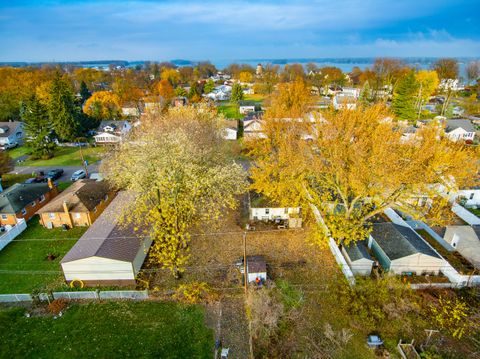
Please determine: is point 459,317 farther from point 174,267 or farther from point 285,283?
point 174,267

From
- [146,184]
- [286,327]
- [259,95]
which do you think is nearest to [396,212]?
[286,327]

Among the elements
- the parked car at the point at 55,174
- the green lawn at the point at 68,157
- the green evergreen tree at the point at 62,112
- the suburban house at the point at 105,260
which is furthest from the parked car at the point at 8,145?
the suburban house at the point at 105,260

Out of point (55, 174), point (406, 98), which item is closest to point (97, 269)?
point (55, 174)

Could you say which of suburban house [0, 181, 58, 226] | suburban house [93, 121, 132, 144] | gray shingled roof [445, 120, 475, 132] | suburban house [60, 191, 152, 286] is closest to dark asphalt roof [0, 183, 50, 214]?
suburban house [0, 181, 58, 226]

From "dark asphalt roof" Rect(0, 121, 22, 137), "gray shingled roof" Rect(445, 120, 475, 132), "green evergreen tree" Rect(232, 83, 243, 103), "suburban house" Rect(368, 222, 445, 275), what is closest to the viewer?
"suburban house" Rect(368, 222, 445, 275)

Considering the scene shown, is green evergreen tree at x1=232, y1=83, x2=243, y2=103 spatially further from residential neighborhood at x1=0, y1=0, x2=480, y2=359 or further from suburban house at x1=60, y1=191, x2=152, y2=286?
suburban house at x1=60, y1=191, x2=152, y2=286

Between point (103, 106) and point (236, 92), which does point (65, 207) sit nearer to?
point (103, 106)
